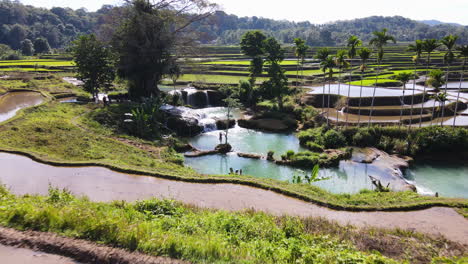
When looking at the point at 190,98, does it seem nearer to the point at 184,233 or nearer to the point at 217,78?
the point at 217,78

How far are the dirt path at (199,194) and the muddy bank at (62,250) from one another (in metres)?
4.09

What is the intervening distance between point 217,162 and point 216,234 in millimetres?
12216

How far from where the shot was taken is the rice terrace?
717 cm

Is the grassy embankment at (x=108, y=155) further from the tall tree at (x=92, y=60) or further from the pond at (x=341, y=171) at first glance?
the tall tree at (x=92, y=60)

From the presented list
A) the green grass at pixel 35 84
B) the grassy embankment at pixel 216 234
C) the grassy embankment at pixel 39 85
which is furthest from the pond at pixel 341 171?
the green grass at pixel 35 84

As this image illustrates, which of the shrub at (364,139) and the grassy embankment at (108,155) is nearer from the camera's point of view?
the grassy embankment at (108,155)

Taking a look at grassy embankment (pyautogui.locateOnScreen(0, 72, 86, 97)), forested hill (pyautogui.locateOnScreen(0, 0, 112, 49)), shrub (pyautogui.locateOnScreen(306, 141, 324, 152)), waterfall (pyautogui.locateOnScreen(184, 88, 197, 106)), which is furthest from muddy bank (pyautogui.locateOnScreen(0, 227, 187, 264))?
forested hill (pyautogui.locateOnScreen(0, 0, 112, 49))

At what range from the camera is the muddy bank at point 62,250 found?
21.0 ft

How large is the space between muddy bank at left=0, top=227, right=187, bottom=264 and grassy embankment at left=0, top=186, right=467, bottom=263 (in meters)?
0.17

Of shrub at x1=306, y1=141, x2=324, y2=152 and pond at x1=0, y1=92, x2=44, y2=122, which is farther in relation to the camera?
shrub at x1=306, y1=141, x2=324, y2=152

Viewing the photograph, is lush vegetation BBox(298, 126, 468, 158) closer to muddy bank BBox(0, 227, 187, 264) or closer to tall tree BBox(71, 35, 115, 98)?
tall tree BBox(71, 35, 115, 98)

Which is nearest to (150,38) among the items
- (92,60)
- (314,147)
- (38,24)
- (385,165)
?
(92,60)

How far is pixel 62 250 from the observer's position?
21.6 feet

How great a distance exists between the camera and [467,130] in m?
20.9
